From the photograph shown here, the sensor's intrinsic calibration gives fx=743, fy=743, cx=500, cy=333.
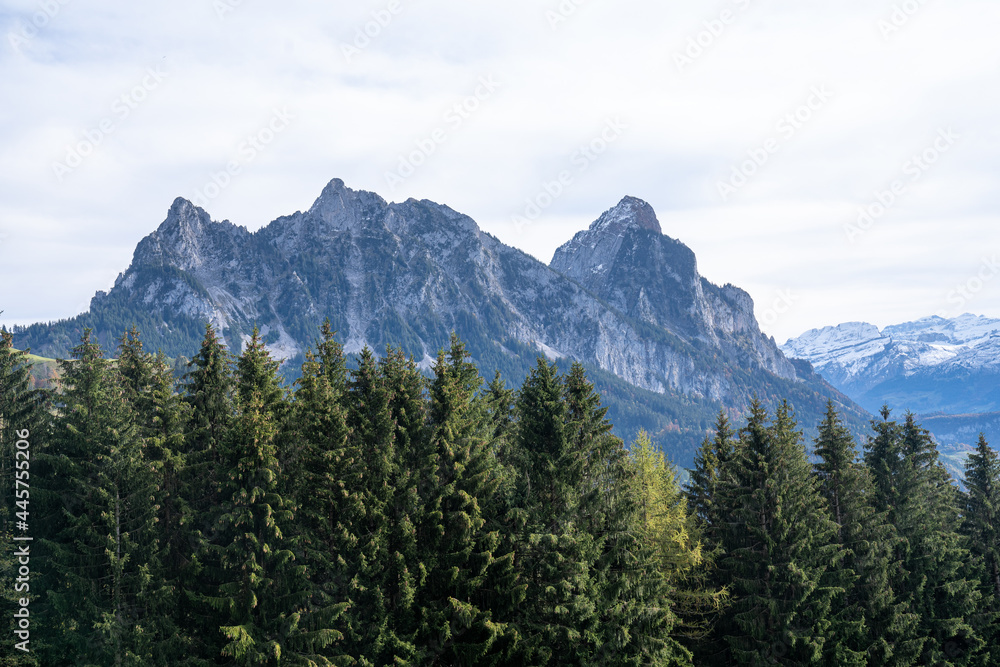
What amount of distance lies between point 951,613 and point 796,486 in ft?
58.4

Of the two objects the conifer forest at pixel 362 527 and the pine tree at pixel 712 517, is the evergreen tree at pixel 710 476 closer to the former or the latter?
Result: the pine tree at pixel 712 517

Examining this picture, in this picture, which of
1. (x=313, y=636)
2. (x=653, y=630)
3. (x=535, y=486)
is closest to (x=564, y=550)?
(x=535, y=486)

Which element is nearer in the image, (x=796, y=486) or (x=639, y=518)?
(x=639, y=518)

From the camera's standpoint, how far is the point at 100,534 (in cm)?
3731

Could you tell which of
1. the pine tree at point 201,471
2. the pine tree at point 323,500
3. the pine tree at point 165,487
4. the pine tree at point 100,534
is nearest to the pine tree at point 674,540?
the pine tree at point 323,500

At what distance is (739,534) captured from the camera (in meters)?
46.0

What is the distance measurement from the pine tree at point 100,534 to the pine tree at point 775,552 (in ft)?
105

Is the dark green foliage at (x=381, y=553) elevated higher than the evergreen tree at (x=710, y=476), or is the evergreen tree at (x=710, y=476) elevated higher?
the evergreen tree at (x=710, y=476)

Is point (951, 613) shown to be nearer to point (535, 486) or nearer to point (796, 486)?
point (796, 486)

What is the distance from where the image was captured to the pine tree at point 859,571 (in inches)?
1801

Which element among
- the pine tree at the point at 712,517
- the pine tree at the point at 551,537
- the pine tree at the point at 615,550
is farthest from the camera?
the pine tree at the point at 712,517

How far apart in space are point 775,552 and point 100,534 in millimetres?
37205

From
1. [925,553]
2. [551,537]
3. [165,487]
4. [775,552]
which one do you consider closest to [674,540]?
[775,552]

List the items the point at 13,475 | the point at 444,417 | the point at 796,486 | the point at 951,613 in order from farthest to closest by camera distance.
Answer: the point at 951,613
the point at 796,486
the point at 13,475
the point at 444,417
